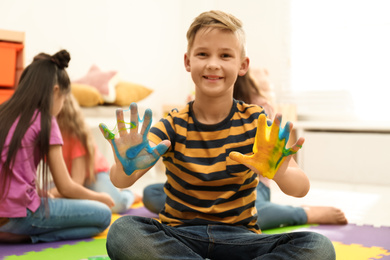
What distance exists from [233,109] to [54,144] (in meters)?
0.65

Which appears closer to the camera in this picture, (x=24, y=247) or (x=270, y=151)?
(x=270, y=151)

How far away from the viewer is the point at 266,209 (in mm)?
1708

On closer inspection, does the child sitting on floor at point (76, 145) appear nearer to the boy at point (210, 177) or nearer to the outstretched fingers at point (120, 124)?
the boy at point (210, 177)

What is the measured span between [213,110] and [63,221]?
0.70 metres

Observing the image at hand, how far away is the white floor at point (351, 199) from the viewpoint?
79.2 inches

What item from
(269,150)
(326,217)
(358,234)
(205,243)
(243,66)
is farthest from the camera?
(326,217)

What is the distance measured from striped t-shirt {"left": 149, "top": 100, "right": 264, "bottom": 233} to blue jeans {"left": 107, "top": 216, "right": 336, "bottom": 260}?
0.03 m

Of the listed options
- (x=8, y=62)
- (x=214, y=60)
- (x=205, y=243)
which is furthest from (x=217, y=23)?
(x=8, y=62)

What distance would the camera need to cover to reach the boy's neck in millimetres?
1103

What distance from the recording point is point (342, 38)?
11.9ft

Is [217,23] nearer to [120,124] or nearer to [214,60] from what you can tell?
[214,60]

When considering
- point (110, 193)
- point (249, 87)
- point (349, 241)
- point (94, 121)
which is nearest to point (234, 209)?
point (349, 241)

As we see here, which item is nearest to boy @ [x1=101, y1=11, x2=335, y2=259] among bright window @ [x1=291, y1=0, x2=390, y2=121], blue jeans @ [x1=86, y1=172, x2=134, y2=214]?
blue jeans @ [x1=86, y1=172, x2=134, y2=214]

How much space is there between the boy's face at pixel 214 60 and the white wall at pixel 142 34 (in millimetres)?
2167
